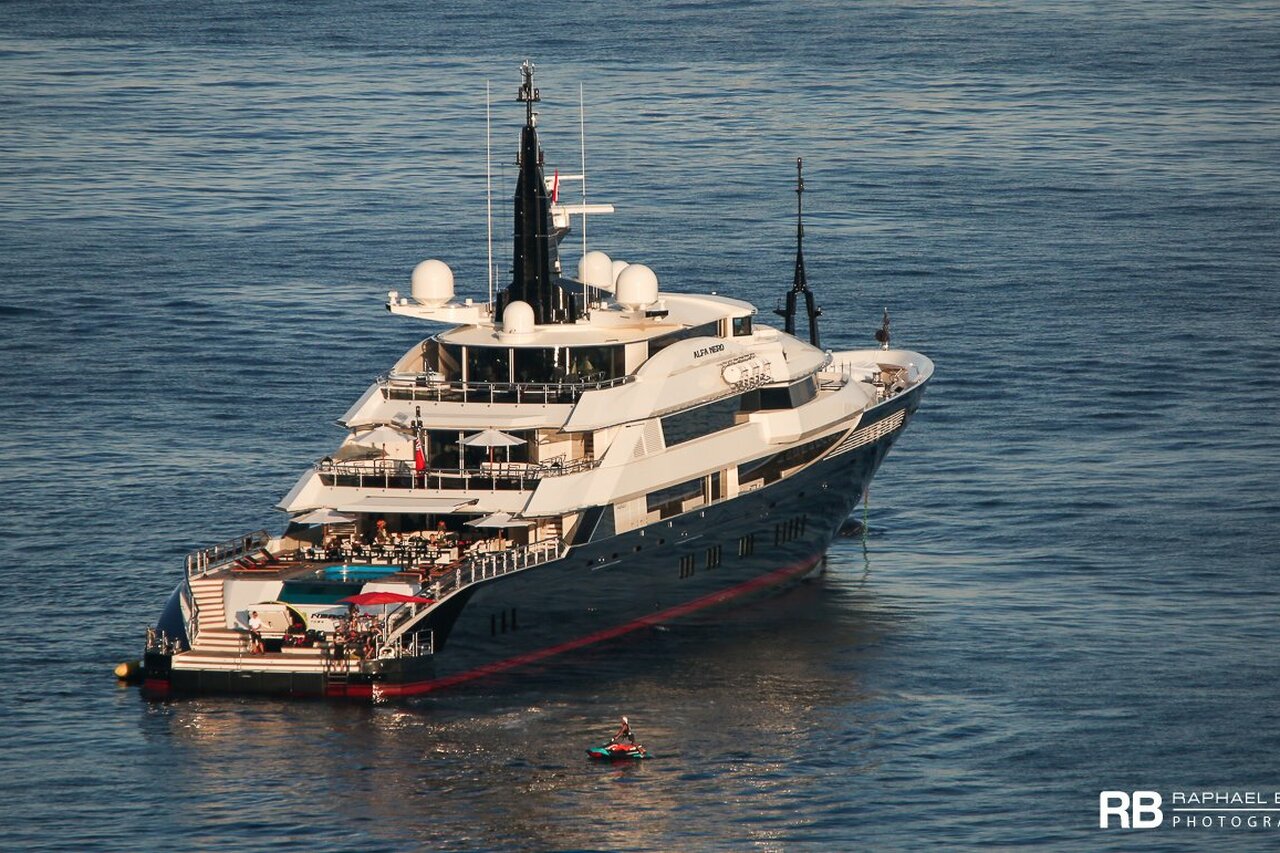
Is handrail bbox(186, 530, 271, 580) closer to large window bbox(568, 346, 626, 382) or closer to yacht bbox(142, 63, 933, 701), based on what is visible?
yacht bbox(142, 63, 933, 701)

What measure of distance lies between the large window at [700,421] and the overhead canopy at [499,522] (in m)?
7.67

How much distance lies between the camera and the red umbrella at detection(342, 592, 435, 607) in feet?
242

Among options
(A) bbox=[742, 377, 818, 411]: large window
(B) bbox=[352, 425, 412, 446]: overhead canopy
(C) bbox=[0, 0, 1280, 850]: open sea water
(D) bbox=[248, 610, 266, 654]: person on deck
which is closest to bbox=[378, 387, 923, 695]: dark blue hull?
(C) bbox=[0, 0, 1280, 850]: open sea water

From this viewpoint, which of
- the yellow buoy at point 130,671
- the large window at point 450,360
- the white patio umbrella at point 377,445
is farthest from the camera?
the large window at point 450,360

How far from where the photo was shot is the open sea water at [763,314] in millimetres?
67312

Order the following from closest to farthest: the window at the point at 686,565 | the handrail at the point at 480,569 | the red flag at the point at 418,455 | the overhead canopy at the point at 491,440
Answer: the handrail at the point at 480,569 < the overhead canopy at the point at 491,440 < the red flag at the point at 418,455 < the window at the point at 686,565

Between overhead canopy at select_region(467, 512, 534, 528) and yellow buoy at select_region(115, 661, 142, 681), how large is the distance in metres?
10.9

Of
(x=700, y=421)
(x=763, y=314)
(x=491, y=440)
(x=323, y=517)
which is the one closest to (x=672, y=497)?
(x=700, y=421)

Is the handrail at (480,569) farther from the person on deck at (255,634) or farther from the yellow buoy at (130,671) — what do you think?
the yellow buoy at (130,671)

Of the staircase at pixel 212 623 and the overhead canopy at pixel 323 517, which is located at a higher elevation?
the overhead canopy at pixel 323 517

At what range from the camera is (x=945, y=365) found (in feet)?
374

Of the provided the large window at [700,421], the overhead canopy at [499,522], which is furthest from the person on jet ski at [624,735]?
the large window at [700,421]

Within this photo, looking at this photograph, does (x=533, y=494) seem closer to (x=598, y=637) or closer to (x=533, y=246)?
(x=598, y=637)

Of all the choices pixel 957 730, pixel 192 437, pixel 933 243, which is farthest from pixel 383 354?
pixel 957 730
